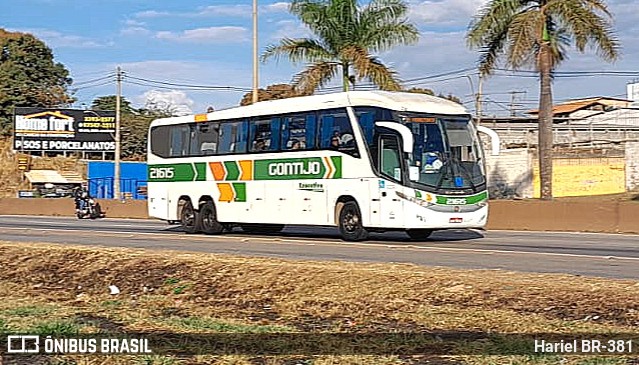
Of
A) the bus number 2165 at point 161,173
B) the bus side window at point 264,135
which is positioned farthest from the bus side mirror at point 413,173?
the bus number 2165 at point 161,173

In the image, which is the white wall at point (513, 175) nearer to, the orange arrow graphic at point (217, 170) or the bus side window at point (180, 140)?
the bus side window at point (180, 140)

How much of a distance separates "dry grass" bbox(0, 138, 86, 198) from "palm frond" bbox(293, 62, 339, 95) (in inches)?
1582

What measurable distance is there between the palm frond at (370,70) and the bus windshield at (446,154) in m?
14.8

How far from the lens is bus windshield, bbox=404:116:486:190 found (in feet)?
70.5

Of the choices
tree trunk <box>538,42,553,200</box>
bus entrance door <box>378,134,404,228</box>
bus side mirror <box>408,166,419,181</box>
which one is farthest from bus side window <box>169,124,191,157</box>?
tree trunk <box>538,42,553,200</box>

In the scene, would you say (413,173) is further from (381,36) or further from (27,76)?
(27,76)

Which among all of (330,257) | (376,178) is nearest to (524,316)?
(330,257)

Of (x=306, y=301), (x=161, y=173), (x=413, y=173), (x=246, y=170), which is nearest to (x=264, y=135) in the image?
(x=246, y=170)

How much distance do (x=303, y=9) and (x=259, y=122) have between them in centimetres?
1360

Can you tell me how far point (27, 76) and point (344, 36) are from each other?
183 ft

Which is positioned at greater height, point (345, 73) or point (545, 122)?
point (345, 73)

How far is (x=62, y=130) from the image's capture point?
77.1 m

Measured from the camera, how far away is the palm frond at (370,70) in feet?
121

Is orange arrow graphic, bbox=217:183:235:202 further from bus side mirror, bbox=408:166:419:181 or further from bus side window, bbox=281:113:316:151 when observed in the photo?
bus side mirror, bbox=408:166:419:181
